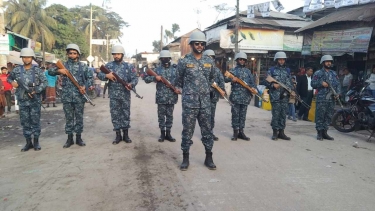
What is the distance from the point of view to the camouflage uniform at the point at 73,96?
552cm

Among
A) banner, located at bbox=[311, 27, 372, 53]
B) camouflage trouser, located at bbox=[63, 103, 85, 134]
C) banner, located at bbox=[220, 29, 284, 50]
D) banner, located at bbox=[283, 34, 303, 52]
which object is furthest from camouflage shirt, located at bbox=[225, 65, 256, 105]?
banner, located at bbox=[283, 34, 303, 52]

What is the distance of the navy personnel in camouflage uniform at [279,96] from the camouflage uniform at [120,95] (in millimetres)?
2968

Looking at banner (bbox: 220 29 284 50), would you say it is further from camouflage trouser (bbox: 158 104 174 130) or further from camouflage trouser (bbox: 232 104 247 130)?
camouflage trouser (bbox: 158 104 174 130)

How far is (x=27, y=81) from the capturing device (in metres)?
5.29

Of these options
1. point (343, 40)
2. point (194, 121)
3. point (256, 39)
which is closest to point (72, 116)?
point (194, 121)

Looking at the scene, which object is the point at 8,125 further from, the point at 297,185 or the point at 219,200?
the point at 297,185

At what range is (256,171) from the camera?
4.26 meters

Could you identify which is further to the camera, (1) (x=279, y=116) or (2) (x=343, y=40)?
(2) (x=343, y=40)

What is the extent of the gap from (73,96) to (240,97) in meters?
3.33

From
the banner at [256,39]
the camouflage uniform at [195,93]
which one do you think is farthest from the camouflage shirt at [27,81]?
the banner at [256,39]

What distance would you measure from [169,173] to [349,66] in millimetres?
11887

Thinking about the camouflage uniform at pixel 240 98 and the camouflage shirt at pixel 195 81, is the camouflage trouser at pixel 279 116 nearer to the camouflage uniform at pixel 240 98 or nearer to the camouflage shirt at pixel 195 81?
the camouflage uniform at pixel 240 98

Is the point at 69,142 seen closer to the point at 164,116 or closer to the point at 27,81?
the point at 27,81

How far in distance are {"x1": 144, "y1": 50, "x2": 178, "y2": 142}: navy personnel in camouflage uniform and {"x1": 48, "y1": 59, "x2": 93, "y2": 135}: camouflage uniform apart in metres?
1.23
